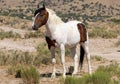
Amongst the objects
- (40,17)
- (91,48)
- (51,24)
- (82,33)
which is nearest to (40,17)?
(40,17)

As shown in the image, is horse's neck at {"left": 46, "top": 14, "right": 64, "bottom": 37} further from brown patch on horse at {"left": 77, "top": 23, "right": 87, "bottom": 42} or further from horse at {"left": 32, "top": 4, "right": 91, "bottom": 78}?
brown patch on horse at {"left": 77, "top": 23, "right": 87, "bottom": 42}

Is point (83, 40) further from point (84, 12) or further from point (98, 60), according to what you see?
point (84, 12)

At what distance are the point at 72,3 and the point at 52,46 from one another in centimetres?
10923

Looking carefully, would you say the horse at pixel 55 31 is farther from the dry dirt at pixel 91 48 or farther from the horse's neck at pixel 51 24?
the dry dirt at pixel 91 48

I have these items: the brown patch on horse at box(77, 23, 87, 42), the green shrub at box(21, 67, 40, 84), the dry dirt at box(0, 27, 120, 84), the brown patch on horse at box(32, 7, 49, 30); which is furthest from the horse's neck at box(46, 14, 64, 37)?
the dry dirt at box(0, 27, 120, 84)

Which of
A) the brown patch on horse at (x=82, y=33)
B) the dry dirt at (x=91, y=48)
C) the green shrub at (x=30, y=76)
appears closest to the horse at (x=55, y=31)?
the brown patch on horse at (x=82, y=33)

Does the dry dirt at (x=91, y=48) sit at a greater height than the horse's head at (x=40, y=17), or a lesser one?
lesser

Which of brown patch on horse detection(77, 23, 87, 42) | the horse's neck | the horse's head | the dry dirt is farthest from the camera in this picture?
the dry dirt

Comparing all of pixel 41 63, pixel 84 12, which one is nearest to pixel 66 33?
pixel 41 63

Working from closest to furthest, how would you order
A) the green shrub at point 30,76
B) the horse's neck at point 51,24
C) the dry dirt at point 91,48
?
the green shrub at point 30,76 < the horse's neck at point 51,24 < the dry dirt at point 91,48

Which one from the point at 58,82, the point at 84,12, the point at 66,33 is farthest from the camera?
the point at 84,12

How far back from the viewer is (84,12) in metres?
109

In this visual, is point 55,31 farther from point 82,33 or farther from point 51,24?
point 82,33

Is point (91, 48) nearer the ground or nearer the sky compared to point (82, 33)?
nearer the ground
